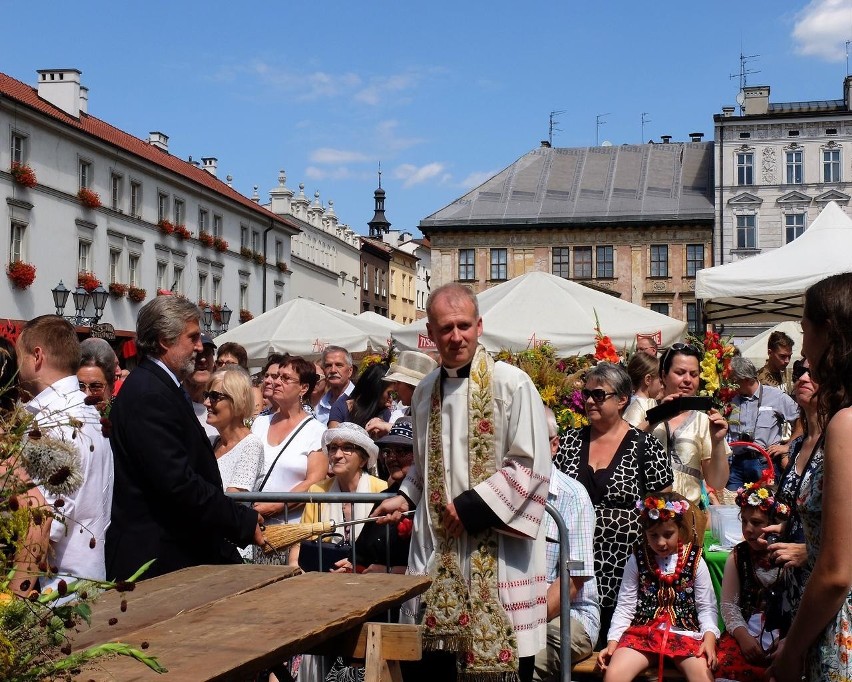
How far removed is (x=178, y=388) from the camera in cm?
435

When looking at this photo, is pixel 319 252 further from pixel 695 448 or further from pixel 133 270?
pixel 695 448

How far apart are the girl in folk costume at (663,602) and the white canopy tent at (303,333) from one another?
9352 mm

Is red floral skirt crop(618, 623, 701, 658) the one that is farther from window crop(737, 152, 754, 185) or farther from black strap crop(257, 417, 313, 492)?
window crop(737, 152, 754, 185)

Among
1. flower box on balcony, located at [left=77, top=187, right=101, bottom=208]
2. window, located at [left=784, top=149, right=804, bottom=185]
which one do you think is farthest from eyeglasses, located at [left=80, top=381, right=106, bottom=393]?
window, located at [left=784, top=149, right=804, bottom=185]

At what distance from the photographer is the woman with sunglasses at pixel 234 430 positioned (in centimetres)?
621

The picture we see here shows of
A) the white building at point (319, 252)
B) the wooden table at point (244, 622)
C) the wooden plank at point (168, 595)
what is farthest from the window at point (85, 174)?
the wooden table at point (244, 622)

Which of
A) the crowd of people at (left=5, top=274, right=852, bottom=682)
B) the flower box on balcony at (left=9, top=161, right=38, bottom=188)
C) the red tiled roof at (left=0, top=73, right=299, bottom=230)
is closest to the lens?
the crowd of people at (left=5, top=274, right=852, bottom=682)

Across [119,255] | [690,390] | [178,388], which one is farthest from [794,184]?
[178,388]

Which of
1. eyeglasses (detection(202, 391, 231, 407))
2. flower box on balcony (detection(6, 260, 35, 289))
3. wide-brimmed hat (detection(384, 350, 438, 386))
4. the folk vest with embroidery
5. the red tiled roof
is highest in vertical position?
the red tiled roof

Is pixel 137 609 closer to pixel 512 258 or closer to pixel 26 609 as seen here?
pixel 26 609

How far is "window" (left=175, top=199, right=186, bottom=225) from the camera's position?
1837 inches

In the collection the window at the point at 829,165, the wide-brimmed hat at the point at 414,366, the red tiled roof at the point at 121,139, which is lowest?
the wide-brimmed hat at the point at 414,366

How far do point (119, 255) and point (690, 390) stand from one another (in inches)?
1458

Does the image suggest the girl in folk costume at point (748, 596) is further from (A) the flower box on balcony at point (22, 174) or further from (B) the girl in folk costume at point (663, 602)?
(A) the flower box on balcony at point (22, 174)
